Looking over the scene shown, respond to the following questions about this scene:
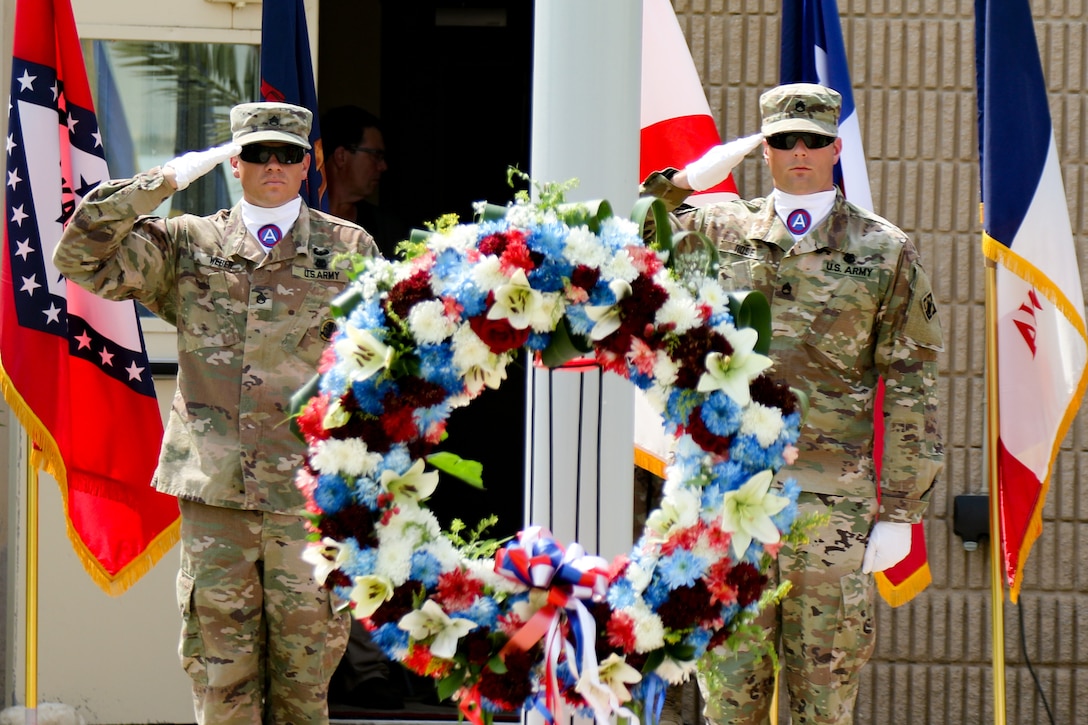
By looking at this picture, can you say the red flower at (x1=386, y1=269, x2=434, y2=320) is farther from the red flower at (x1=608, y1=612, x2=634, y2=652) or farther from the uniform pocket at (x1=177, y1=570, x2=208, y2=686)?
the uniform pocket at (x1=177, y1=570, x2=208, y2=686)

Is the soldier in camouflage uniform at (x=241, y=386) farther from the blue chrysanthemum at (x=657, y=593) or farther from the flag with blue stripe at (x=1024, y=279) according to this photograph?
the flag with blue stripe at (x=1024, y=279)

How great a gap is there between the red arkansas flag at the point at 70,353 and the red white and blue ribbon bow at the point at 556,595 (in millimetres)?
2068

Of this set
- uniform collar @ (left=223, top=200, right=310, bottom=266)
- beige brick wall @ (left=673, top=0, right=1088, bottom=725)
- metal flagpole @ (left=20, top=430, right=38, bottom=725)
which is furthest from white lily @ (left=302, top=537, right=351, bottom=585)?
beige brick wall @ (left=673, top=0, right=1088, bottom=725)

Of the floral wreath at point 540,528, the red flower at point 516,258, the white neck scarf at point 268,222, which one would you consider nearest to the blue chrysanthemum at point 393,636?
the floral wreath at point 540,528

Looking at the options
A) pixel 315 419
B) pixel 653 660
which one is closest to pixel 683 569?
pixel 653 660

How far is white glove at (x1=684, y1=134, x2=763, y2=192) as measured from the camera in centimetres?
380

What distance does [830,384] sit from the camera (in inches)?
149

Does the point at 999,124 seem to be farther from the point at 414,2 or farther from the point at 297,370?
the point at 414,2

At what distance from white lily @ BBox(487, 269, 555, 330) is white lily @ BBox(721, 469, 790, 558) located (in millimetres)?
482

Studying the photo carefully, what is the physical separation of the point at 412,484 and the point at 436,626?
28cm

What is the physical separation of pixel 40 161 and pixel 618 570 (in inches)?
101

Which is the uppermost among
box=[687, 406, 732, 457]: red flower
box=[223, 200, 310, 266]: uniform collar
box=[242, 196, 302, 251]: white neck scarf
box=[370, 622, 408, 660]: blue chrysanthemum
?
box=[242, 196, 302, 251]: white neck scarf

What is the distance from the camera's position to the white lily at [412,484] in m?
2.76

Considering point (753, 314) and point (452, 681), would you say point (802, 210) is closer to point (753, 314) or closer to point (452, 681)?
point (753, 314)
